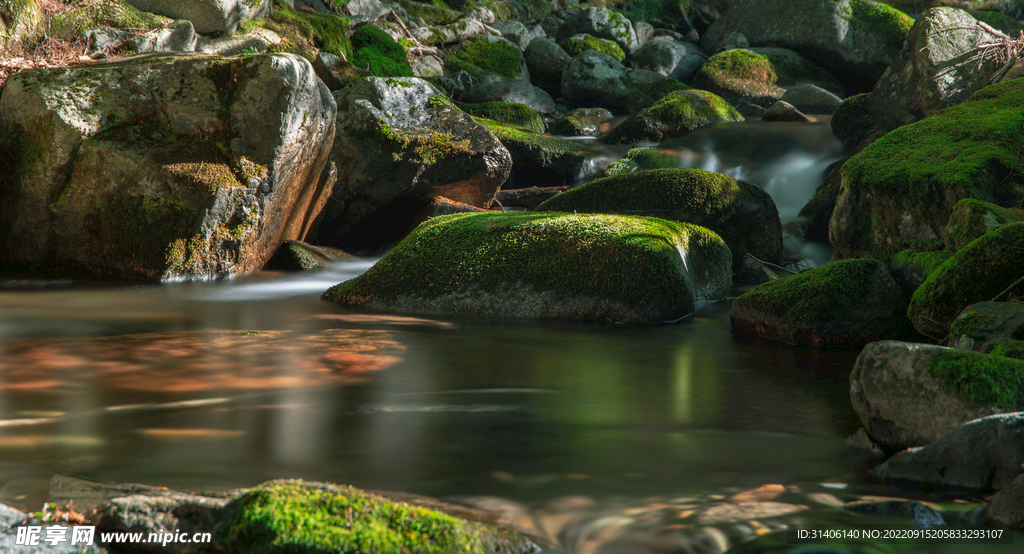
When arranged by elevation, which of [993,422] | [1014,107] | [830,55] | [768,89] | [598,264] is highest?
[830,55]

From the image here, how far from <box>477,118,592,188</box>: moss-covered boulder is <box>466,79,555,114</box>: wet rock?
233 inches

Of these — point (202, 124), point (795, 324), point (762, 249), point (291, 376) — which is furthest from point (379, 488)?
point (762, 249)

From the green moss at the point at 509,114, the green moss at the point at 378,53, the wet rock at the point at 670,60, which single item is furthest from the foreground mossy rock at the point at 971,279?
the wet rock at the point at 670,60

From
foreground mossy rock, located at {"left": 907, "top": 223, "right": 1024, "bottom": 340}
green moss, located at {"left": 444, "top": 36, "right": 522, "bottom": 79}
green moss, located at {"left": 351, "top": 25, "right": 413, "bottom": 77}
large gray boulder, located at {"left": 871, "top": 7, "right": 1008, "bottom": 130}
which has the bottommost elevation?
foreground mossy rock, located at {"left": 907, "top": 223, "right": 1024, "bottom": 340}

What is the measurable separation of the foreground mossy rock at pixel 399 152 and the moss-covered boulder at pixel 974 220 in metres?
6.43

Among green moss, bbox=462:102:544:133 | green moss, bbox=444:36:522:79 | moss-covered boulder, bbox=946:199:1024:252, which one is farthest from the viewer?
green moss, bbox=444:36:522:79

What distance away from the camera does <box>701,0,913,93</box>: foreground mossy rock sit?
21.2m

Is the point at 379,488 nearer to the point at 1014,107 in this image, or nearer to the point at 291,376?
the point at 291,376

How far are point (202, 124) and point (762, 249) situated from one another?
690 centimetres

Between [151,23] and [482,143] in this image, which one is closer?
[482,143]

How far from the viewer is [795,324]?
5617 mm

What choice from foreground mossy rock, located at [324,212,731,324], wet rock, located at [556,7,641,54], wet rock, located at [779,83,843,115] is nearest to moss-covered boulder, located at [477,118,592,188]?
foreground mossy rock, located at [324,212,731,324]

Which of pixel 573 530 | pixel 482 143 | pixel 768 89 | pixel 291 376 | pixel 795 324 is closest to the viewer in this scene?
pixel 573 530

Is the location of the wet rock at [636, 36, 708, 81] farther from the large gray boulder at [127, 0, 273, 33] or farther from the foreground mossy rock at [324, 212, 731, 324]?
the foreground mossy rock at [324, 212, 731, 324]
